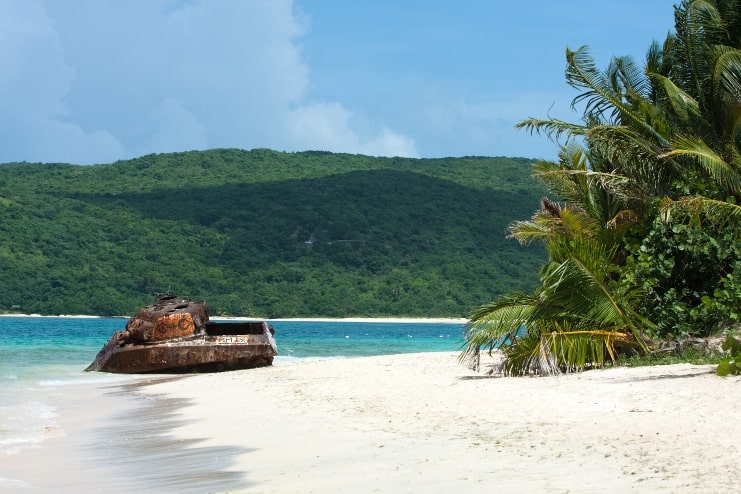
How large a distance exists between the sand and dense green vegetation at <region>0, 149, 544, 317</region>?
69.2 meters

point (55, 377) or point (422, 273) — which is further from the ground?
point (422, 273)

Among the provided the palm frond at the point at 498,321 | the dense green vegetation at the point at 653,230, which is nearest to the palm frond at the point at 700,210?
the dense green vegetation at the point at 653,230

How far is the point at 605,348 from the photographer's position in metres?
14.4

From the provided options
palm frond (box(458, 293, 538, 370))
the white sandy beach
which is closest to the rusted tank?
the white sandy beach

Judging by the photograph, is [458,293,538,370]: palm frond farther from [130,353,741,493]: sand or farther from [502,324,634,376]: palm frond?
[130,353,741,493]: sand

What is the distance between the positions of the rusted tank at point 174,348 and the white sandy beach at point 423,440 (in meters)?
6.61

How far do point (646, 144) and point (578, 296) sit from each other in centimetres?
284

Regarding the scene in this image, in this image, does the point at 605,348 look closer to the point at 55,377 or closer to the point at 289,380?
the point at 289,380

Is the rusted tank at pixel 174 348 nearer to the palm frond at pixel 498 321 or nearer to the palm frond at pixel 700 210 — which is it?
the palm frond at pixel 498 321

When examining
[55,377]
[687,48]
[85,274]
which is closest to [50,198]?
[85,274]

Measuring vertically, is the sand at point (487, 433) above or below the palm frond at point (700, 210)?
below

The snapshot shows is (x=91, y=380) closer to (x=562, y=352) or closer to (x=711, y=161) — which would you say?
(x=562, y=352)

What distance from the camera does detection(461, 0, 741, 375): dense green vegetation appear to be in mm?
14188

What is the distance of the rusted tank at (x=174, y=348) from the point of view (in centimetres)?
2141
